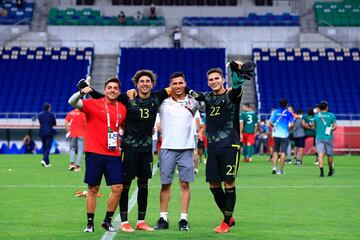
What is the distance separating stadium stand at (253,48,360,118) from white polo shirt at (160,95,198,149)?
35.4 metres

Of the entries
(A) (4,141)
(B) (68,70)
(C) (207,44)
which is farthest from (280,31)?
(A) (4,141)

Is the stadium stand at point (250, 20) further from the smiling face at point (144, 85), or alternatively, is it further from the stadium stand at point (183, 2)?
the smiling face at point (144, 85)

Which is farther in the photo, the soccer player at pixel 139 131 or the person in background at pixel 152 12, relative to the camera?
the person in background at pixel 152 12

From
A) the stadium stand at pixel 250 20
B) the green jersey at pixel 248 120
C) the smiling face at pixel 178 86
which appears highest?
the stadium stand at pixel 250 20

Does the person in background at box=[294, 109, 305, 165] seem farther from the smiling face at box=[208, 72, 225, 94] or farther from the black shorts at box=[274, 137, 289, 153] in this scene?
the smiling face at box=[208, 72, 225, 94]

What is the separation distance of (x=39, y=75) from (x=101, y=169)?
4061 cm

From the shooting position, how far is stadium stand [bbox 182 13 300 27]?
179ft

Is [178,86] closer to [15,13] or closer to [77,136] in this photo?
[77,136]

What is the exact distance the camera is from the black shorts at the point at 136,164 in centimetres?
1287

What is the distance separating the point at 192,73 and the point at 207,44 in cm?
335

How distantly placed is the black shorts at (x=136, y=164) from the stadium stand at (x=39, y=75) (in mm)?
35468

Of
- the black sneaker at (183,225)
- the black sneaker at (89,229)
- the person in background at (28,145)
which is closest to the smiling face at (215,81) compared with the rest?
the black sneaker at (183,225)

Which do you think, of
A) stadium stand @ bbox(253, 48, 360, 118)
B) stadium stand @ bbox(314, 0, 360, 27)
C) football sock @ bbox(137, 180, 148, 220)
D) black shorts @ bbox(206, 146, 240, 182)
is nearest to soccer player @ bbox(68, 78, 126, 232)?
football sock @ bbox(137, 180, 148, 220)

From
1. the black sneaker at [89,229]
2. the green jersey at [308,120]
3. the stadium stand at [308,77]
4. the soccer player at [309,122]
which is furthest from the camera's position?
the stadium stand at [308,77]
